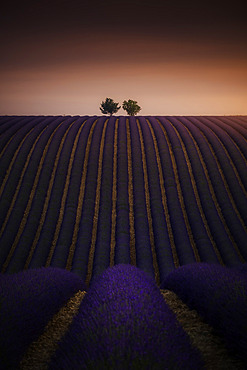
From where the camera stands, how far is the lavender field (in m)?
11.1

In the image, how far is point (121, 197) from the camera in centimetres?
1457

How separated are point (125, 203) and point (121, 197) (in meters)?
0.51

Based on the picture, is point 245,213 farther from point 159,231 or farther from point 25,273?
point 25,273

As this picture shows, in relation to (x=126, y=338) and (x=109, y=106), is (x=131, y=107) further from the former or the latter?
(x=126, y=338)

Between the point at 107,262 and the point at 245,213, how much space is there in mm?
7521

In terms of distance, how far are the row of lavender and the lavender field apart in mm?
58

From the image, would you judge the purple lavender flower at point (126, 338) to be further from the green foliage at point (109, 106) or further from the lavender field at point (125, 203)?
the green foliage at point (109, 106)

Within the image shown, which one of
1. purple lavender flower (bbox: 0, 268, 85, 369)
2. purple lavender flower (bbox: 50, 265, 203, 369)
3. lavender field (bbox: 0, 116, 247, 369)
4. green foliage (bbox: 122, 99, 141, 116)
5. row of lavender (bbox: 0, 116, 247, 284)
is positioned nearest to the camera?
purple lavender flower (bbox: 50, 265, 203, 369)

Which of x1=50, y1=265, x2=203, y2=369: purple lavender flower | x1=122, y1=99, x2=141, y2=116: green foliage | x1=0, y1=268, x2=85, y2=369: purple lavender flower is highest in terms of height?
x1=122, y1=99, x2=141, y2=116: green foliage

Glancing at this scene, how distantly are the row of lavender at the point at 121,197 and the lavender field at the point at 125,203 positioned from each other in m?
0.06

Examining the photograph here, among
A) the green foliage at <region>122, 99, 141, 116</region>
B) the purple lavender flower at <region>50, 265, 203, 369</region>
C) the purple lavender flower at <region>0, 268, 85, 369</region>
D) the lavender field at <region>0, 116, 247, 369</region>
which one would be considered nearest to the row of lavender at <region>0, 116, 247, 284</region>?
the lavender field at <region>0, 116, 247, 369</region>

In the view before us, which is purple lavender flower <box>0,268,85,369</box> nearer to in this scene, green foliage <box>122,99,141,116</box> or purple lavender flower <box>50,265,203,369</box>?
purple lavender flower <box>50,265,203,369</box>

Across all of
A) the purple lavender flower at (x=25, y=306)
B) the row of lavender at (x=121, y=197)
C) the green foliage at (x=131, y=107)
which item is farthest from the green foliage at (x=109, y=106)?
the purple lavender flower at (x=25, y=306)

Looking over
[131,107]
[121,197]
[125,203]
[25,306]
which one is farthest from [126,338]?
[131,107]
